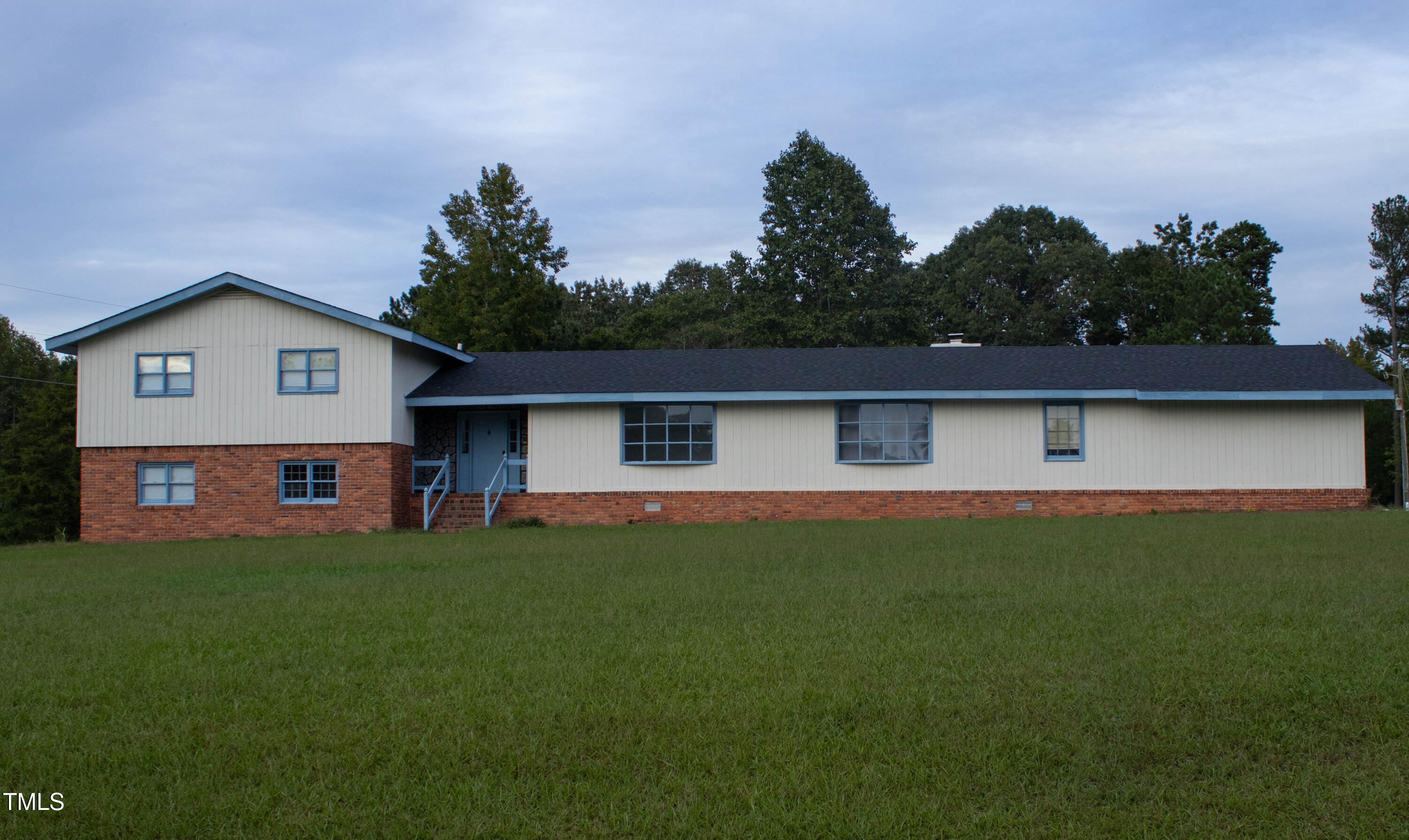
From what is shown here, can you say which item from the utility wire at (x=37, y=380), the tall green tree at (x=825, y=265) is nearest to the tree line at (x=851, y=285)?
the tall green tree at (x=825, y=265)

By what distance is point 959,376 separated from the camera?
72.4ft

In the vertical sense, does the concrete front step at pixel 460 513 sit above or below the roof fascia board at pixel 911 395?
below

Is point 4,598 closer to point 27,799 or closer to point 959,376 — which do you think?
point 27,799

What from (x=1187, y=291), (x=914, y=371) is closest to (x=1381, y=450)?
(x=1187, y=291)

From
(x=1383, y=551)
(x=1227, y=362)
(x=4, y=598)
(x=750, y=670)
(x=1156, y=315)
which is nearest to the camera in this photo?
(x=750, y=670)

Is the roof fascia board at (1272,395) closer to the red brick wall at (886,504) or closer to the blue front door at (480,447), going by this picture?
the red brick wall at (886,504)

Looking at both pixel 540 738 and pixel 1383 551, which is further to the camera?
pixel 1383 551

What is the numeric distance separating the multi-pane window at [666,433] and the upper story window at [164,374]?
8944mm

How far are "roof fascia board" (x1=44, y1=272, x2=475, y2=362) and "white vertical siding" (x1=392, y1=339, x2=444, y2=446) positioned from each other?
58cm

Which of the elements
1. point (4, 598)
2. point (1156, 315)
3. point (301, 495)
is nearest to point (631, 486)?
point (301, 495)

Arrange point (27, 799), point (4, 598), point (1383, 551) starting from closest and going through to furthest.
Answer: point (27, 799) → point (4, 598) → point (1383, 551)

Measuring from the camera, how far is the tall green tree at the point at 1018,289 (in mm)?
45406

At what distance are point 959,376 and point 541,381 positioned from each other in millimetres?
8869

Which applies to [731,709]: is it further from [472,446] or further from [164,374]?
[164,374]
